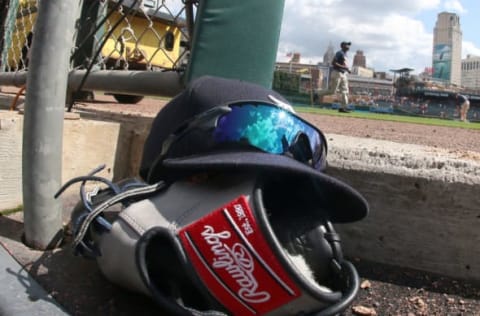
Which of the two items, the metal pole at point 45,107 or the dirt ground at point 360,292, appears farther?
the metal pole at point 45,107

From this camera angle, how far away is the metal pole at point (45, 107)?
133cm

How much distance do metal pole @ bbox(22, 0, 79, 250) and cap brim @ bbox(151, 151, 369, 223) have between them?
40 cm

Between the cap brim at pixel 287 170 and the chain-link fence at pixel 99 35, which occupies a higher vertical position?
the chain-link fence at pixel 99 35

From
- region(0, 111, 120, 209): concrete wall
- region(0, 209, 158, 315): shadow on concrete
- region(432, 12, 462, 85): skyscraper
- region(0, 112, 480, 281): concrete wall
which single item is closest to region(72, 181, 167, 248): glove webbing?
region(0, 209, 158, 315): shadow on concrete

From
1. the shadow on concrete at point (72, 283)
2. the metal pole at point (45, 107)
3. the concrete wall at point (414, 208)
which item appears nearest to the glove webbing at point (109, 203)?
the shadow on concrete at point (72, 283)

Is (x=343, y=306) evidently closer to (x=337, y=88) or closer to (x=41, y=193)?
(x=41, y=193)

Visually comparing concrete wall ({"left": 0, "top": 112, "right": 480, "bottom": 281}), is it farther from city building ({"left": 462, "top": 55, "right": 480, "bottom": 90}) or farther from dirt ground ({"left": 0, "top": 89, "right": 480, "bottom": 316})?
city building ({"left": 462, "top": 55, "right": 480, "bottom": 90})

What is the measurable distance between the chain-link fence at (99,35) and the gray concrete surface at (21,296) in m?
0.83

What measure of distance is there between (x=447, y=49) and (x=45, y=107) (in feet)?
272

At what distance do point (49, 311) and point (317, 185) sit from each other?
683mm

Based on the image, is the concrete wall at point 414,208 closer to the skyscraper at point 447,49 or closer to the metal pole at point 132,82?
the metal pole at point 132,82

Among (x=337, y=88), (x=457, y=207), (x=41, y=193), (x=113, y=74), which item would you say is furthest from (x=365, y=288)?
(x=337, y=88)

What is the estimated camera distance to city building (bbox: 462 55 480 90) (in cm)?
7488

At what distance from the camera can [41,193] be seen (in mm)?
1348
